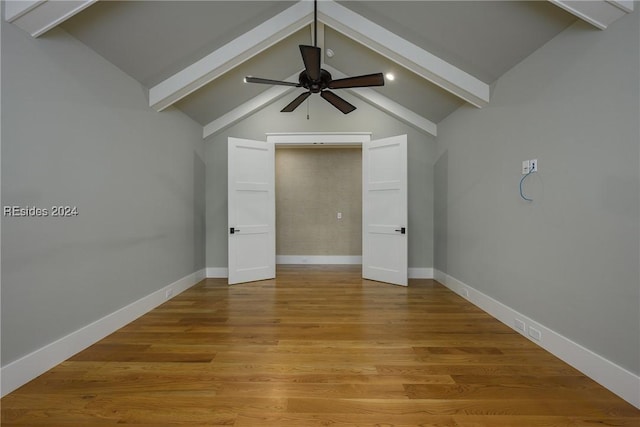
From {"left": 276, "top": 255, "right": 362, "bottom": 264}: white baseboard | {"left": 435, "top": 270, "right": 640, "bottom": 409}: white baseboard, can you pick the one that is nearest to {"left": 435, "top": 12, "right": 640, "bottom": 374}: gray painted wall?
{"left": 435, "top": 270, "right": 640, "bottom": 409}: white baseboard

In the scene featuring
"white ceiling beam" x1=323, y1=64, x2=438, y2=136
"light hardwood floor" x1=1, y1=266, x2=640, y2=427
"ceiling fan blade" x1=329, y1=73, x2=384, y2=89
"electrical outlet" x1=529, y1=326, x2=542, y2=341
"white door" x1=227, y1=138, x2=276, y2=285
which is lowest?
"light hardwood floor" x1=1, y1=266, x2=640, y2=427

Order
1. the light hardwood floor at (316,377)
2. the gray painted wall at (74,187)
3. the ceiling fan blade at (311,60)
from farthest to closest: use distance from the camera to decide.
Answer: the ceiling fan blade at (311,60) → the gray painted wall at (74,187) → the light hardwood floor at (316,377)

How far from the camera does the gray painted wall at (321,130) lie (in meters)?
4.55

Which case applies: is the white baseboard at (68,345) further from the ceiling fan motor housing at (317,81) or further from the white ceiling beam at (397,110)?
the white ceiling beam at (397,110)

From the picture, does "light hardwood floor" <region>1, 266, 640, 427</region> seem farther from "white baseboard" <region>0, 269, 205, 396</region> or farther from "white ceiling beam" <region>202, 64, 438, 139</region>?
"white ceiling beam" <region>202, 64, 438, 139</region>

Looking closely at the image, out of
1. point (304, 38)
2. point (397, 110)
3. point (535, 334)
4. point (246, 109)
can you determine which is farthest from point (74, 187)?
point (397, 110)

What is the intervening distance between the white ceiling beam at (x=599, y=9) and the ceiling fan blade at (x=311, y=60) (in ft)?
5.49

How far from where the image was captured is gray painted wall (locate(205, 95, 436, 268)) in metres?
4.55

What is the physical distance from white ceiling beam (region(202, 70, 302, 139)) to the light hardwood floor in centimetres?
293

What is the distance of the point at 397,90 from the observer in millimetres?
3994

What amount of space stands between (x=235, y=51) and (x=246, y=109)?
55.5 inches

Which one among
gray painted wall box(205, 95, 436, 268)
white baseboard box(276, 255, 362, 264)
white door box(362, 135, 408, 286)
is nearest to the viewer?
white door box(362, 135, 408, 286)

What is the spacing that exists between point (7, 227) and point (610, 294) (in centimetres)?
389

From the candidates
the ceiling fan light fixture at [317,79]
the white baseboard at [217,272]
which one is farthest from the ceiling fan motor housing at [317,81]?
the white baseboard at [217,272]
